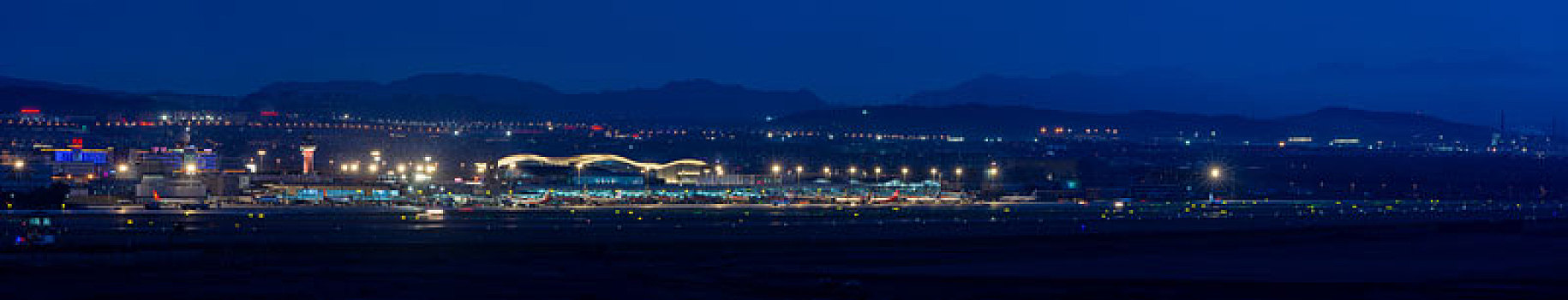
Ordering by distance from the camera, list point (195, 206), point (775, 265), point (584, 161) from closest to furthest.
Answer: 1. point (775, 265)
2. point (195, 206)
3. point (584, 161)

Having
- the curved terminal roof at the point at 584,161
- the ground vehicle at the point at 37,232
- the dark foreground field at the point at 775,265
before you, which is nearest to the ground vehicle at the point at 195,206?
the ground vehicle at the point at 37,232

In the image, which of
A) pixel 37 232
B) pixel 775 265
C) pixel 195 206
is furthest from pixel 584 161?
pixel 775 265

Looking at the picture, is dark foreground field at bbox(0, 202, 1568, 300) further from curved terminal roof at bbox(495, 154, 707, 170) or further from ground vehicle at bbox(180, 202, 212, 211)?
curved terminal roof at bbox(495, 154, 707, 170)

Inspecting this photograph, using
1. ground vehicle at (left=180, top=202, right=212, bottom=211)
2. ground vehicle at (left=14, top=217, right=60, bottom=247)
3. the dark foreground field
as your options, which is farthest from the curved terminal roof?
ground vehicle at (left=14, top=217, right=60, bottom=247)

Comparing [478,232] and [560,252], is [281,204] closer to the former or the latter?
[478,232]

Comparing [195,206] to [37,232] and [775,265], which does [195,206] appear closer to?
[37,232]

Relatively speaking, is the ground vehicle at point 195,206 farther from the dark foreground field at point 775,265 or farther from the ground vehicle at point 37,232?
the dark foreground field at point 775,265

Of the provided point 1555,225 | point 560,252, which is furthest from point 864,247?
point 1555,225

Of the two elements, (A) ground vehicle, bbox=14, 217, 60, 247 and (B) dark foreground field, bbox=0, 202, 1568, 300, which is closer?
(B) dark foreground field, bbox=0, 202, 1568, 300
